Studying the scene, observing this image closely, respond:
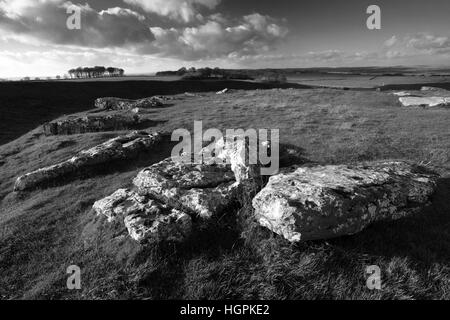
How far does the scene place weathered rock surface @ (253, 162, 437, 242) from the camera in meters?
7.70

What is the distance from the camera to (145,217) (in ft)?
29.0

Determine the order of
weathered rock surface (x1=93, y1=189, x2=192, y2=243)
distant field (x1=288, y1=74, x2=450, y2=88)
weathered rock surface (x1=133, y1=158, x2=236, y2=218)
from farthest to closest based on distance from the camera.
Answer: distant field (x1=288, y1=74, x2=450, y2=88), weathered rock surface (x1=133, y1=158, x2=236, y2=218), weathered rock surface (x1=93, y1=189, x2=192, y2=243)

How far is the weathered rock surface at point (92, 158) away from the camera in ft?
47.2

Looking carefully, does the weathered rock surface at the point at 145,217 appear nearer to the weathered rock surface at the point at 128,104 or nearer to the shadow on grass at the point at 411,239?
the shadow on grass at the point at 411,239

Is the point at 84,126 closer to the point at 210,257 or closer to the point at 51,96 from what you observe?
the point at 210,257

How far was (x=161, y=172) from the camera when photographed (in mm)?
11164

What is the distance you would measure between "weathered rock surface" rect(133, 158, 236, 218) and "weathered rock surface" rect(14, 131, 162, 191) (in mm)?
5563

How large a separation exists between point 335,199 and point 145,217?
563cm

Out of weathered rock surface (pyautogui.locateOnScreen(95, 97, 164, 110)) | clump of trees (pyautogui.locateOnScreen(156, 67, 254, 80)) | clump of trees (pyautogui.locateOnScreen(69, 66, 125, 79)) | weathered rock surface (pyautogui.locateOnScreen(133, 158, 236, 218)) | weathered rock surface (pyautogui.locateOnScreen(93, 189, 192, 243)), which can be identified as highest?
clump of trees (pyautogui.locateOnScreen(69, 66, 125, 79))

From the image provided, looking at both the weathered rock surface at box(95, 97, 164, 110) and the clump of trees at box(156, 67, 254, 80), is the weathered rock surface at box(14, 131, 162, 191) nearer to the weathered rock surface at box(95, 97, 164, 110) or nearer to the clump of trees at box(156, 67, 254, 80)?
the weathered rock surface at box(95, 97, 164, 110)

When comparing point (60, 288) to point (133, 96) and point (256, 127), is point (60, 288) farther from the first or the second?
point (133, 96)

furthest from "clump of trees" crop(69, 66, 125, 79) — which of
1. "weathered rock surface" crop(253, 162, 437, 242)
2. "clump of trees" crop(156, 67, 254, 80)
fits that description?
"weathered rock surface" crop(253, 162, 437, 242)
